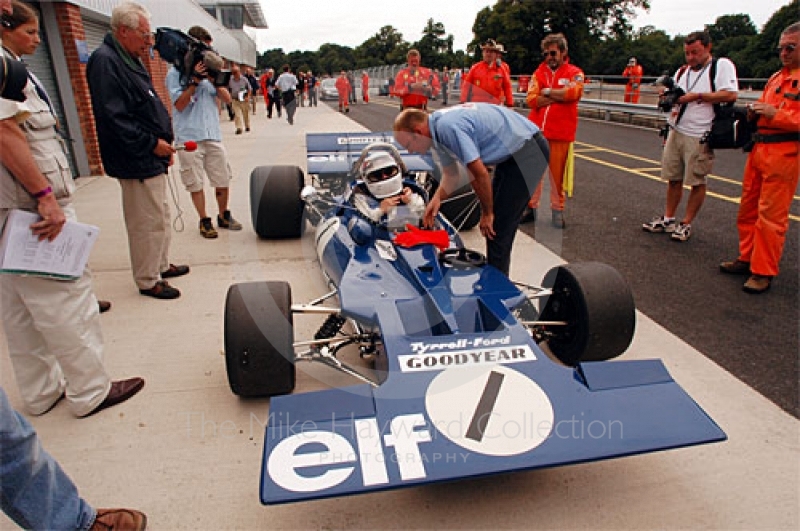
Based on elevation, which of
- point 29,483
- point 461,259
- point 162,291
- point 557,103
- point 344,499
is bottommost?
point 344,499

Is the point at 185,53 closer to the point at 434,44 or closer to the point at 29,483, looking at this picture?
the point at 29,483

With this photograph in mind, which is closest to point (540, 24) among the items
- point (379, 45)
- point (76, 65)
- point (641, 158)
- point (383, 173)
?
point (641, 158)

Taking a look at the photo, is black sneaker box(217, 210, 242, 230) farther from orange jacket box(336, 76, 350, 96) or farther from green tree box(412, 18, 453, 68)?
green tree box(412, 18, 453, 68)

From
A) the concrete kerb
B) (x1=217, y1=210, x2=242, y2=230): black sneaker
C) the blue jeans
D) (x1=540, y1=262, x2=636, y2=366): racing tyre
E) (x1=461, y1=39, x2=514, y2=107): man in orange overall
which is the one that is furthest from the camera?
(x1=461, y1=39, x2=514, y2=107): man in orange overall

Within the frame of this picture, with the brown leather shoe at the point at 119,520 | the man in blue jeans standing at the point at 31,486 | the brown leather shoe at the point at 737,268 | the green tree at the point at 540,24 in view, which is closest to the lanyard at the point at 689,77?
the brown leather shoe at the point at 737,268

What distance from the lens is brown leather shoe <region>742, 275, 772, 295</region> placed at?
163 inches

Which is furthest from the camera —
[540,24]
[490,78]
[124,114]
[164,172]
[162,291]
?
[540,24]

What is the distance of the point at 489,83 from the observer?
784 cm

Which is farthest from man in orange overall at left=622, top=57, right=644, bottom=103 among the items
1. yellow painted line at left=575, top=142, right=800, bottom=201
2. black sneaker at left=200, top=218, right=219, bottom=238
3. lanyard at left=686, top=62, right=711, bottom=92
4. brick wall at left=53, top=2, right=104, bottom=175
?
black sneaker at left=200, top=218, right=219, bottom=238

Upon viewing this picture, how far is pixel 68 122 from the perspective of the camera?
820cm

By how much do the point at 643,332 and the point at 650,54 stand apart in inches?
2109

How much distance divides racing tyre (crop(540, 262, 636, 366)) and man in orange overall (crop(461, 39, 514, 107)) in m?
5.47

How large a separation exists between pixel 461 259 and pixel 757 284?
8.45 feet

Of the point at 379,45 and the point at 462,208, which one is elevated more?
the point at 379,45
